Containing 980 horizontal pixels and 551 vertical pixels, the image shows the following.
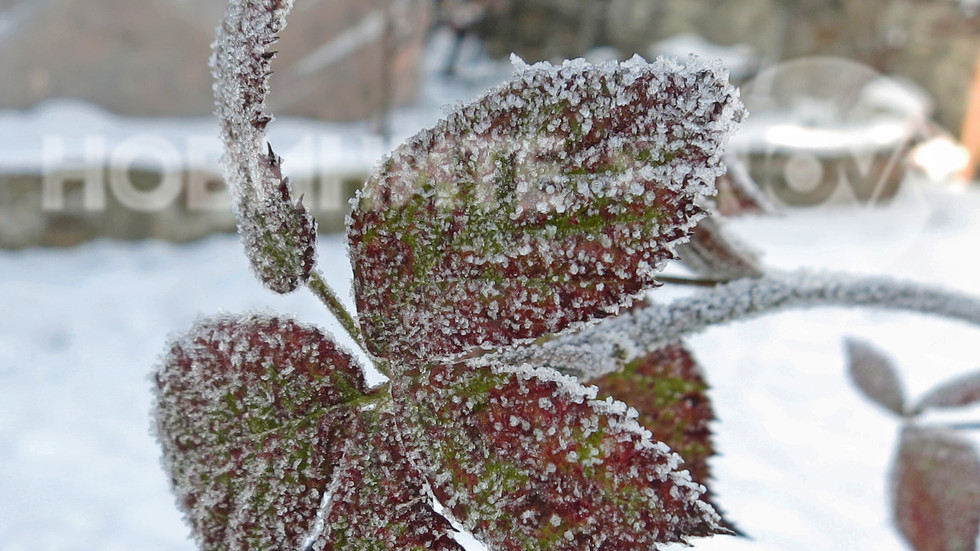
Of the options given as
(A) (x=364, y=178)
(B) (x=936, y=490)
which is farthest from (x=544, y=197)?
(A) (x=364, y=178)

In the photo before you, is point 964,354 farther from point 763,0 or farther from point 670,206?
point 763,0

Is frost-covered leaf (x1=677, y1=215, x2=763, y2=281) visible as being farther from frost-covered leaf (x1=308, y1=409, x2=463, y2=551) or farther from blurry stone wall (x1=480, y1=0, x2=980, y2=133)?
blurry stone wall (x1=480, y1=0, x2=980, y2=133)

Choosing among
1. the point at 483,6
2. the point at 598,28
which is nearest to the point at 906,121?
the point at 598,28

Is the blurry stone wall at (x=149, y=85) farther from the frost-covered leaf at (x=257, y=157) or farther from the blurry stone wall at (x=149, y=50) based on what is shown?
the frost-covered leaf at (x=257, y=157)

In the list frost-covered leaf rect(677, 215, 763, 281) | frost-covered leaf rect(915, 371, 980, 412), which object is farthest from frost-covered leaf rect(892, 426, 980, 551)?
frost-covered leaf rect(677, 215, 763, 281)

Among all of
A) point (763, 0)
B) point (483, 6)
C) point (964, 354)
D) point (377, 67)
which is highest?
point (763, 0)

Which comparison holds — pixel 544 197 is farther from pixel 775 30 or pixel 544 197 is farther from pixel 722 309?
pixel 775 30

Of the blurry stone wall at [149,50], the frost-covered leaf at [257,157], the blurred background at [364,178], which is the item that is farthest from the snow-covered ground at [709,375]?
the blurry stone wall at [149,50]
